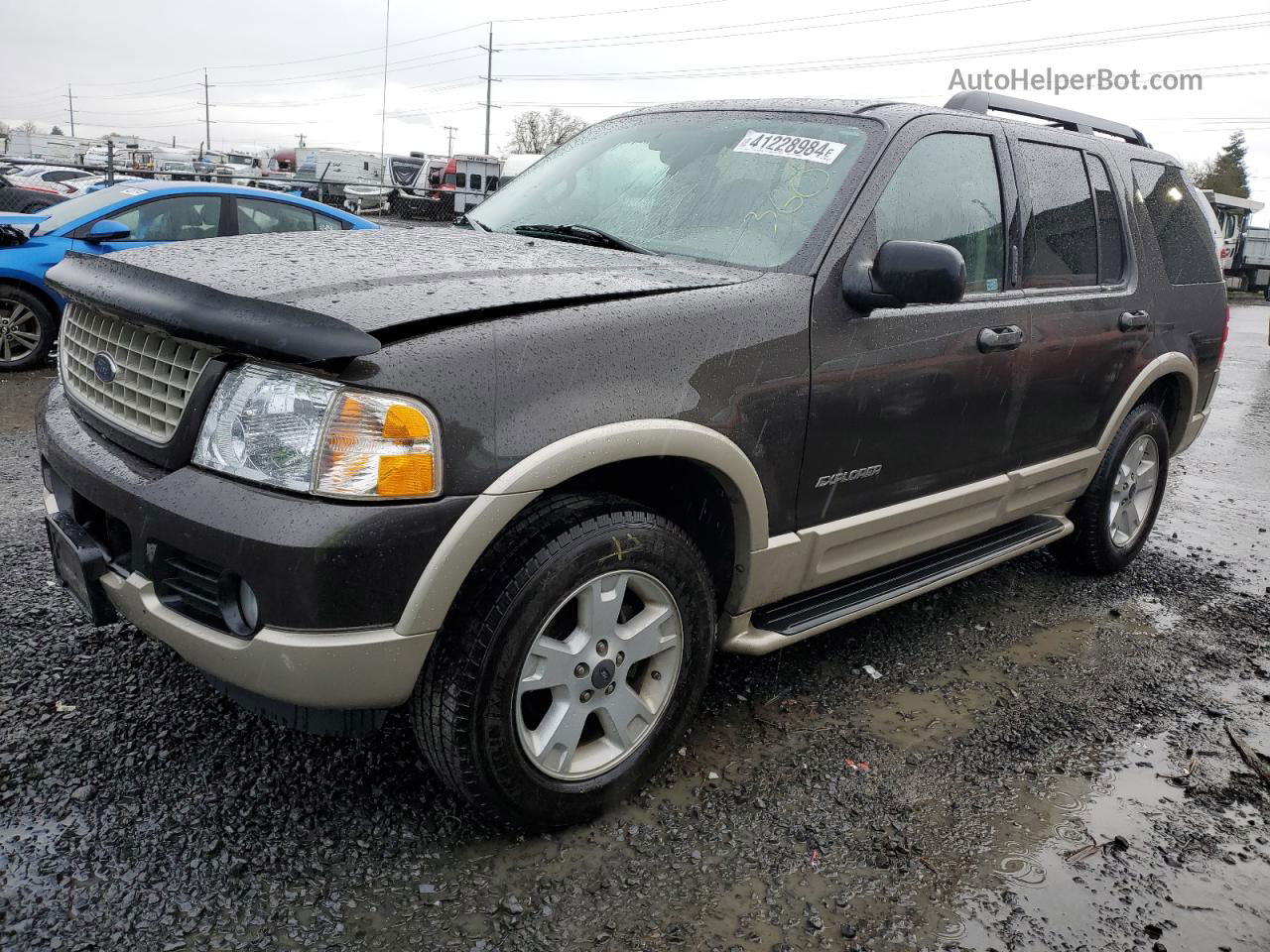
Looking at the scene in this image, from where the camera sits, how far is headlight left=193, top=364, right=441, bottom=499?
1.98 meters

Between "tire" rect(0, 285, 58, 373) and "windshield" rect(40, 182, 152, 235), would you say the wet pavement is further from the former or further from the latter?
"windshield" rect(40, 182, 152, 235)

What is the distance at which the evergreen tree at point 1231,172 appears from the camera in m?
75.3

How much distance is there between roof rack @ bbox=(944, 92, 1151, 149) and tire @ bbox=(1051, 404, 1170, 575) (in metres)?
1.25

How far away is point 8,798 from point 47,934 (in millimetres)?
570

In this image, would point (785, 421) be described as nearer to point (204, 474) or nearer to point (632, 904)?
point (632, 904)

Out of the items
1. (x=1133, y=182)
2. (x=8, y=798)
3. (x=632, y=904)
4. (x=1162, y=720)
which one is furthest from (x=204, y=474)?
(x=1133, y=182)

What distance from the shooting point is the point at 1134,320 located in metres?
4.06

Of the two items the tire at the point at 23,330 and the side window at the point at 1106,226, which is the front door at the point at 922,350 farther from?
the tire at the point at 23,330

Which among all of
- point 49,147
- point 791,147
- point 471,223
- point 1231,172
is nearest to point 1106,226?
point 791,147

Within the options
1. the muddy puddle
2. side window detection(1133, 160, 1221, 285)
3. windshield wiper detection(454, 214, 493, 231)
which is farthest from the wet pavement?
side window detection(1133, 160, 1221, 285)

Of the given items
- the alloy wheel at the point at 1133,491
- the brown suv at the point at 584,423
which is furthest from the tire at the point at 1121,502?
the brown suv at the point at 584,423

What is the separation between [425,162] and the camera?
42.9 meters

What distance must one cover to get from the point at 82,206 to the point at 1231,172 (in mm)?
90889

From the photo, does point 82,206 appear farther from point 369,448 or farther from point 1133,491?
point 1133,491
